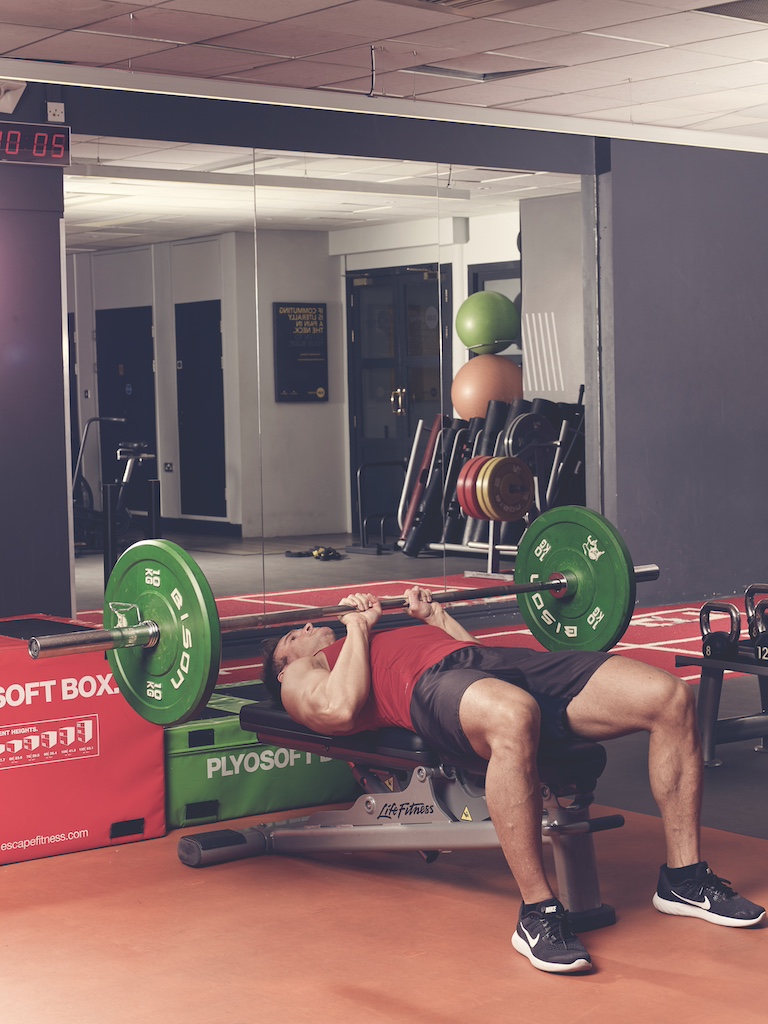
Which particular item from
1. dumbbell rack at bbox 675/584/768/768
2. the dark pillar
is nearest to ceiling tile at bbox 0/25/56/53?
the dark pillar

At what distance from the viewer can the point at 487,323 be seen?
8250 mm

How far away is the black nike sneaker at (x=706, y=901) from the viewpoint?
10.4 ft

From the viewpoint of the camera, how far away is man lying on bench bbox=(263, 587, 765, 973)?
3.05 meters

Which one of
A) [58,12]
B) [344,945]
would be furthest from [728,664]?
[58,12]

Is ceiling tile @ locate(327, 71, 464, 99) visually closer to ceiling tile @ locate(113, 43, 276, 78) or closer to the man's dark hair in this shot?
ceiling tile @ locate(113, 43, 276, 78)

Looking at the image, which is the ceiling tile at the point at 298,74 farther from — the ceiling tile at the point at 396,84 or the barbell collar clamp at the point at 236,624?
the barbell collar clamp at the point at 236,624

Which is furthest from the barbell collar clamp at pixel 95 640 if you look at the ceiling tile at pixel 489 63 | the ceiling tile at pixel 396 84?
the ceiling tile at pixel 396 84

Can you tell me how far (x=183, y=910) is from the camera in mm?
3377

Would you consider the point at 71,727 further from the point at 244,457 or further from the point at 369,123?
the point at 369,123

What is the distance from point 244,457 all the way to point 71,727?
3.30 m

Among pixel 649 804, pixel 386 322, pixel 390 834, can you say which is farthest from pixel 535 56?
pixel 390 834

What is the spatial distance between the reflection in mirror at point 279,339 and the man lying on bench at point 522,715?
9.96ft

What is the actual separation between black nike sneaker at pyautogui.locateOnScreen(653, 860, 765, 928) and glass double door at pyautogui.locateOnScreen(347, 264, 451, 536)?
4233mm

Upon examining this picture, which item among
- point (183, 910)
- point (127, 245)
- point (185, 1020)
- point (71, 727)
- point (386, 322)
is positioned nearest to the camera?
point (185, 1020)
